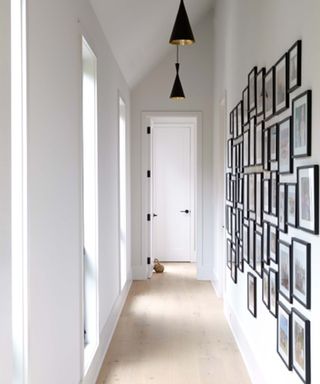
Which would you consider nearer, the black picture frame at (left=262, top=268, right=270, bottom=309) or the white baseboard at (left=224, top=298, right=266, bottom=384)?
the black picture frame at (left=262, top=268, right=270, bottom=309)

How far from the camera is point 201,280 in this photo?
664 centimetres

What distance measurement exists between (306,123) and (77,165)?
1.29 meters

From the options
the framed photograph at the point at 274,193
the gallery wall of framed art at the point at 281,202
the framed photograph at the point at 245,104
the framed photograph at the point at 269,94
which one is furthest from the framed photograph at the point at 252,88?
the framed photograph at the point at 274,193

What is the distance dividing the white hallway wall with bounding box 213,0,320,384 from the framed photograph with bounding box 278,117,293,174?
10 centimetres

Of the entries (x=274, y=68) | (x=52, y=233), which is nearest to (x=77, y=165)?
(x=52, y=233)

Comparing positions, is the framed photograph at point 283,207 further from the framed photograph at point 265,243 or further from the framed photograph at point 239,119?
the framed photograph at point 239,119

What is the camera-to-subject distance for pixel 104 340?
3.85 m

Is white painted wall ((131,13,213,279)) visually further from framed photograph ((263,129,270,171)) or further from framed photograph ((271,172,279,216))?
framed photograph ((271,172,279,216))

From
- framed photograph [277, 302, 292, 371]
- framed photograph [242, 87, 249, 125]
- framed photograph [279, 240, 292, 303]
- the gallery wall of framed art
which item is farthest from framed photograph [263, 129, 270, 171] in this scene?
framed photograph [277, 302, 292, 371]

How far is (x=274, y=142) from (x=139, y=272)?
4.43m

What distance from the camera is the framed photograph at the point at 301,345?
198 cm

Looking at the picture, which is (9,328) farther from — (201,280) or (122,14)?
(201,280)

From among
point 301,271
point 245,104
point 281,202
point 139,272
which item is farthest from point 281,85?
point 139,272

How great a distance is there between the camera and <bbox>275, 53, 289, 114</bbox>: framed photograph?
2.36 m
